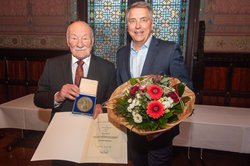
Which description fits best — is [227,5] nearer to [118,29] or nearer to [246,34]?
[246,34]

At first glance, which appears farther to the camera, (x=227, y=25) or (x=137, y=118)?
(x=227, y=25)

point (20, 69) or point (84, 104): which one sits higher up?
point (84, 104)

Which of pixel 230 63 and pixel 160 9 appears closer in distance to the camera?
pixel 230 63

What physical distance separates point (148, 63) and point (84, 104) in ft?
1.60

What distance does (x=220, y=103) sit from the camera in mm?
4105

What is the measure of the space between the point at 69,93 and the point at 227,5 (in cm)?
346

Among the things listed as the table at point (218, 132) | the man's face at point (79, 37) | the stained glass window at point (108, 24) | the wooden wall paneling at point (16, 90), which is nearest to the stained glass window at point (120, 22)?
the stained glass window at point (108, 24)

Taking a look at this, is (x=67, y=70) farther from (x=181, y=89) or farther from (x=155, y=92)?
(x=181, y=89)

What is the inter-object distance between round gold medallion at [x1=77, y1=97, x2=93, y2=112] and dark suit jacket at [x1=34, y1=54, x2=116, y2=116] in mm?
149

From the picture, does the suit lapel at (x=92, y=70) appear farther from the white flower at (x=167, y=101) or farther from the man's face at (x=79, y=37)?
the white flower at (x=167, y=101)

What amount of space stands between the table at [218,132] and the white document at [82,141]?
46.9 inches

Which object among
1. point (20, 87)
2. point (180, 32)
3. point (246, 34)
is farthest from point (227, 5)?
point (20, 87)

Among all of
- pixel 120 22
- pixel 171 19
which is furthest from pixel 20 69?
pixel 171 19

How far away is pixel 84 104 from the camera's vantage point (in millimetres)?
1311
